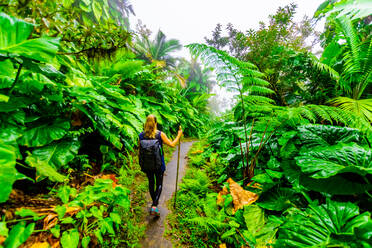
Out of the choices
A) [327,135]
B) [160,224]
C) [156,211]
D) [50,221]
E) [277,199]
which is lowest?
[160,224]

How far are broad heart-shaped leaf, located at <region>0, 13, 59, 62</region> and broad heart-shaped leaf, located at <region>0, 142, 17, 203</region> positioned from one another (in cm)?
66

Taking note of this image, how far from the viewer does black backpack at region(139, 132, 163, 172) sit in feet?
5.84

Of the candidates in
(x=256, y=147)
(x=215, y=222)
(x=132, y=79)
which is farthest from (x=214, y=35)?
(x=215, y=222)

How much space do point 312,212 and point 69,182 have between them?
8.33 ft

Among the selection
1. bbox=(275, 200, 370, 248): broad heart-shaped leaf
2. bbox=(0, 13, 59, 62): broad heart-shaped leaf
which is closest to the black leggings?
bbox=(275, 200, 370, 248): broad heart-shaped leaf

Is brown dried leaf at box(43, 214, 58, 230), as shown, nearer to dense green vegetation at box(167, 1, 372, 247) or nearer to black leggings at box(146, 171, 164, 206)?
black leggings at box(146, 171, 164, 206)

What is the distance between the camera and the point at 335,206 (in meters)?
0.90

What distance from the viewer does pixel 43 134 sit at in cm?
153

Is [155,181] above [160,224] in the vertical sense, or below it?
above

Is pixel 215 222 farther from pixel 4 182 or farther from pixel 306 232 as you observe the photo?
pixel 4 182

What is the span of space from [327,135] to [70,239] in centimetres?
258

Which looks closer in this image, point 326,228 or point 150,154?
point 326,228

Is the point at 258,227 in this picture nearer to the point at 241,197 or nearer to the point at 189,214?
the point at 241,197

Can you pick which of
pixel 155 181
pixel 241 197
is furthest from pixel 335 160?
pixel 155 181
